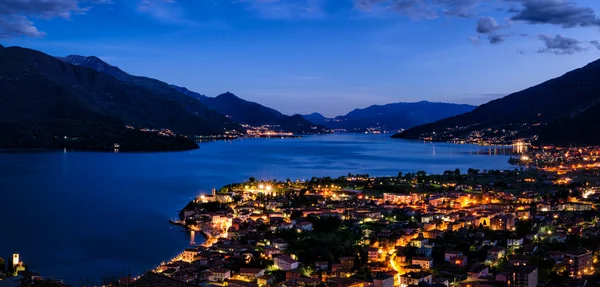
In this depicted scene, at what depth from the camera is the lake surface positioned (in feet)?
35.3

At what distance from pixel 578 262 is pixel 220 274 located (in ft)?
16.8

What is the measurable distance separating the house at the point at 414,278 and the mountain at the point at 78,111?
129ft

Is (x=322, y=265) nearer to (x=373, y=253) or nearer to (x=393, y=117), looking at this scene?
(x=373, y=253)

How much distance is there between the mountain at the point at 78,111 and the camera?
45.3 m

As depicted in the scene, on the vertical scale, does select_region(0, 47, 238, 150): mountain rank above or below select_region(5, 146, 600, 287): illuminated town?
above

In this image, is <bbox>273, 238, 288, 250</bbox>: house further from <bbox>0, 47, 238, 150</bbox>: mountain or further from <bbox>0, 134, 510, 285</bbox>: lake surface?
<bbox>0, 47, 238, 150</bbox>: mountain

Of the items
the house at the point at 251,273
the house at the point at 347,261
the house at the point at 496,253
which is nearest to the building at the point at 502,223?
the house at the point at 496,253

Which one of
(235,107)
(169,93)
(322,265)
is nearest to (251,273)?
(322,265)

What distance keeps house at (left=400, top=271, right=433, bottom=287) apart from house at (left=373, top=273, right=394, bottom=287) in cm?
20

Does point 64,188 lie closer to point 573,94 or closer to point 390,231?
point 390,231

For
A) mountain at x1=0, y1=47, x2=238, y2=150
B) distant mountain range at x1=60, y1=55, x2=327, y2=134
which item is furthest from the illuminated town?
distant mountain range at x1=60, y1=55, x2=327, y2=134

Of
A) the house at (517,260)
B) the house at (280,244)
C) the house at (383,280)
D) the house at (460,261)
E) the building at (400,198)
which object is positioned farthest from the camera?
the building at (400,198)

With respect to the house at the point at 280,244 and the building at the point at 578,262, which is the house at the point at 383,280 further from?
the building at the point at 578,262

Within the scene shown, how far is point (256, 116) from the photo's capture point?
120625 mm
